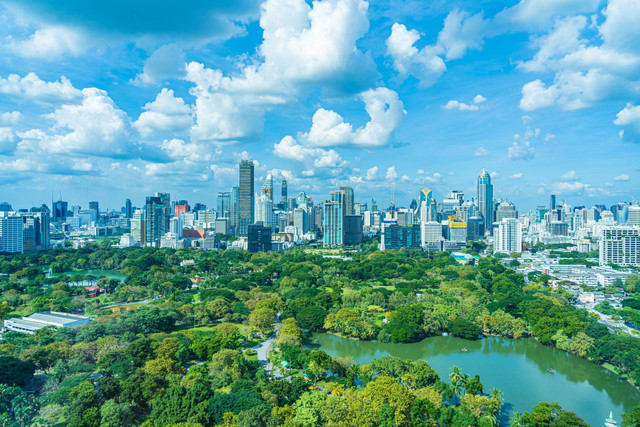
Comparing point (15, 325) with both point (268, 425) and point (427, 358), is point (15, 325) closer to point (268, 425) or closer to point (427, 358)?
point (268, 425)

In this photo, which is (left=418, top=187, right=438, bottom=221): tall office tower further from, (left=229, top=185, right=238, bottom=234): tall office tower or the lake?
the lake

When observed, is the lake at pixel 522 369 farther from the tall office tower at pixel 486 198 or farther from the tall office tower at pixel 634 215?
the tall office tower at pixel 486 198

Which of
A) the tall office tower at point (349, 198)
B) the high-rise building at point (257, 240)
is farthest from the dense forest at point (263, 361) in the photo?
the tall office tower at point (349, 198)

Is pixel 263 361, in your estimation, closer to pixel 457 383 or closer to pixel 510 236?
pixel 457 383

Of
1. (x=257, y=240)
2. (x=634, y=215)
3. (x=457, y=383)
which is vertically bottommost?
(x=457, y=383)

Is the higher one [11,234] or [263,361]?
[11,234]

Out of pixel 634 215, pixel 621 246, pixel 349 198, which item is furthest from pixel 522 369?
pixel 634 215
